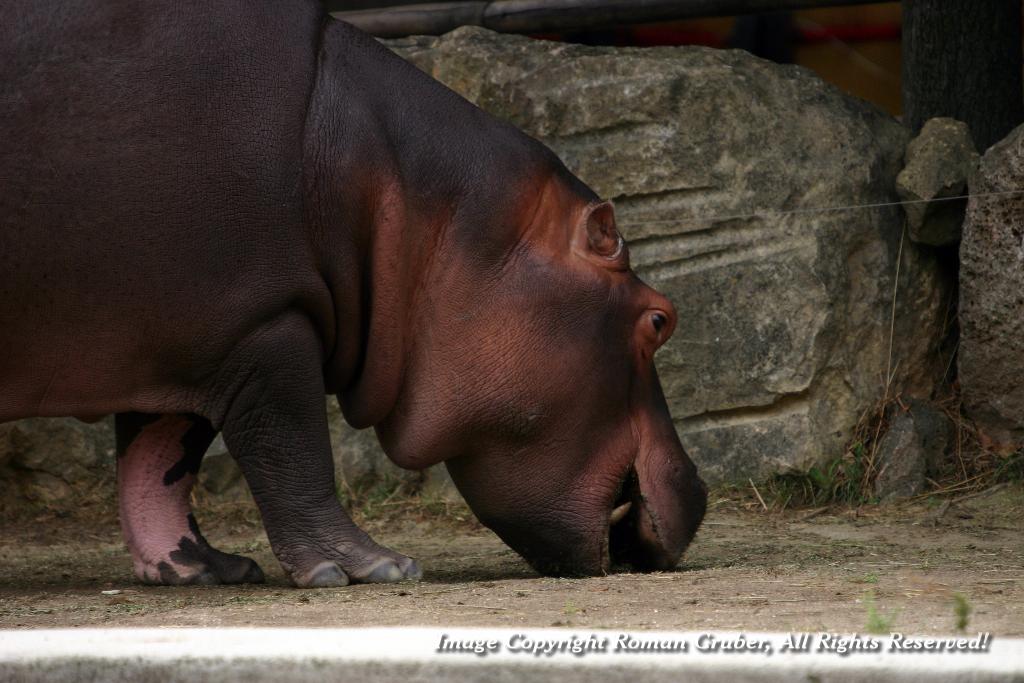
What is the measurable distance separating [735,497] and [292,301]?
87.3 inches

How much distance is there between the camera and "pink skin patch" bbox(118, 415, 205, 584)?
4.15 meters

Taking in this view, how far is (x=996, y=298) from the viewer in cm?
520

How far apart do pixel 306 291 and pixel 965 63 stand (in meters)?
3.01

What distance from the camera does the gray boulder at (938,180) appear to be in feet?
17.5

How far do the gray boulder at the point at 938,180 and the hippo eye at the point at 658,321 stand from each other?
66.6 inches

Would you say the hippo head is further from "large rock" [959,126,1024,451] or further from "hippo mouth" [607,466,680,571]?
"large rock" [959,126,1024,451]

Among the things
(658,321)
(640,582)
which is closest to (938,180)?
(658,321)

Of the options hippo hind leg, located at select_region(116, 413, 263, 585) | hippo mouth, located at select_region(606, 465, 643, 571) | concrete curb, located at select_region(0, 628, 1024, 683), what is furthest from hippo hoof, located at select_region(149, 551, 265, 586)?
concrete curb, located at select_region(0, 628, 1024, 683)

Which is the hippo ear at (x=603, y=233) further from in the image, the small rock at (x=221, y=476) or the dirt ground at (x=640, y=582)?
the small rock at (x=221, y=476)

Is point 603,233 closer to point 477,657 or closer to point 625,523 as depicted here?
point 625,523

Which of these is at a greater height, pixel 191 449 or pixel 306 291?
pixel 306 291

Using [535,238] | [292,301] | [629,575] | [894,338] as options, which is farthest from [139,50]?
[894,338]

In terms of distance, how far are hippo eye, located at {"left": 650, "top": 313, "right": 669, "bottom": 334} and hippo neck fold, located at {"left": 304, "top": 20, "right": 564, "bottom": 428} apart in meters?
0.42

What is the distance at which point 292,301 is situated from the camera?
12.2ft
